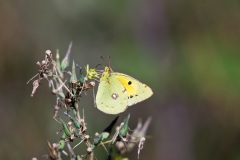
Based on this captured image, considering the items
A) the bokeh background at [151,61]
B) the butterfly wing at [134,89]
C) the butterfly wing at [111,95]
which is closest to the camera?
the butterfly wing at [111,95]

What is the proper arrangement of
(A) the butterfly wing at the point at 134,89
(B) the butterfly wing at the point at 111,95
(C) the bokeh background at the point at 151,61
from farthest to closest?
(C) the bokeh background at the point at 151,61 → (A) the butterfly wing at the point at 134,89 → (B) the butterfly wing at the point at 111,95

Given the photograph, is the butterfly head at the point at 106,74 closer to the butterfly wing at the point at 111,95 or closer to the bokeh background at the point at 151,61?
the butterfly wing at the point at 111,95

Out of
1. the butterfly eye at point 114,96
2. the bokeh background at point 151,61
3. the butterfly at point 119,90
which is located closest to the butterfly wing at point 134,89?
the butterfly at point 119,90

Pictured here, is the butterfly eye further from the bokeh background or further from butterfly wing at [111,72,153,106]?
the bokeh background

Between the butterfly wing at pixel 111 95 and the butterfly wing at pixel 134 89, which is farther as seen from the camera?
the butterfly wing at pixel 134 89

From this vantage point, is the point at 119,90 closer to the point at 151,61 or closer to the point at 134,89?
the point at 134,89

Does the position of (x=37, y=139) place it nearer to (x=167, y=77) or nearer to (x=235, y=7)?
(x=167, y=77)

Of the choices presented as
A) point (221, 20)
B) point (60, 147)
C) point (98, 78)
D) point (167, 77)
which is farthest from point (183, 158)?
point (60, 147)
